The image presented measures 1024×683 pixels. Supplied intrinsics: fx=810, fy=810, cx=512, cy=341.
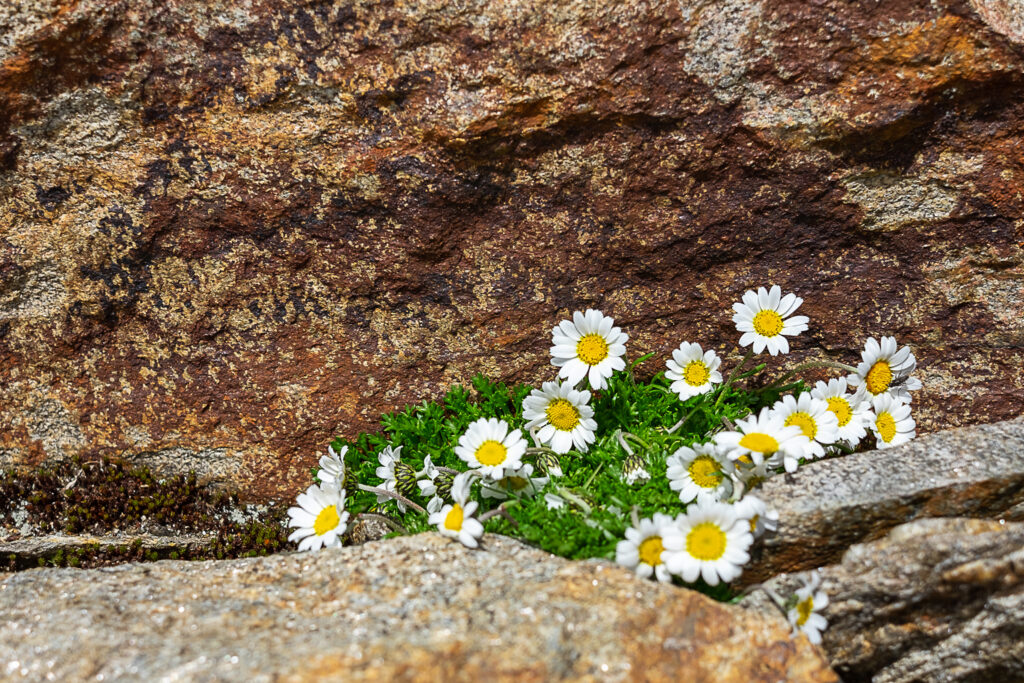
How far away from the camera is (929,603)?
10.2ft

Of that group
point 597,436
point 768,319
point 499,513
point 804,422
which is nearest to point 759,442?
point 804,422

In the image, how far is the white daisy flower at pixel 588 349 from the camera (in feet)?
13.1

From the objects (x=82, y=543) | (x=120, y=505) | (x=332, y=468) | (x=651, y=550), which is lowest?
(x=82, y=543)

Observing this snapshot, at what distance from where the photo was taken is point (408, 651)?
8.88 feet

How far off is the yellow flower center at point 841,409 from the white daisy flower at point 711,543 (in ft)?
3.52

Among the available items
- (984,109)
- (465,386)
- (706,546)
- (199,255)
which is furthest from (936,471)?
(199,255)

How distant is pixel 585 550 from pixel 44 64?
127 inches

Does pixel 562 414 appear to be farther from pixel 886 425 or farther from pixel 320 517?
pixel 886 425

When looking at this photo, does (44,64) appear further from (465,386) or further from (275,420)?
(465,386)

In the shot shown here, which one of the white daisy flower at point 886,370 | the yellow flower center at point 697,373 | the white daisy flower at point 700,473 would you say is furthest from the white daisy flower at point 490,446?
the white daisy flower at point 886,370

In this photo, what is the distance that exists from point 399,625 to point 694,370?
1.94m

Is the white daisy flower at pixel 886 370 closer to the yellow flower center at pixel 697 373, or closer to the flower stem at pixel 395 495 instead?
the yellow flower center at pixel 697 373

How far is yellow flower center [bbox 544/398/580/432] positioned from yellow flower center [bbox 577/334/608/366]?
0.24 m

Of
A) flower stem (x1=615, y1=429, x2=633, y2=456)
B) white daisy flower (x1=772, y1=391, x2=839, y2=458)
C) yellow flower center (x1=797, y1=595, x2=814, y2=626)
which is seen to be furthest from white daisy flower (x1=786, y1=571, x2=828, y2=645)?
flower stem (x1=615, y1=429, x2=633, y2=456)
